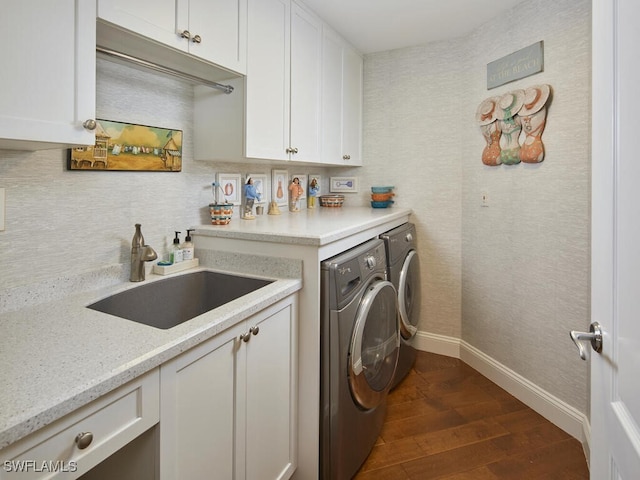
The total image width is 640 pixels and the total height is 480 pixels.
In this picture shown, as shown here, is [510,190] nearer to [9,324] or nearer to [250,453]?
[250,453]

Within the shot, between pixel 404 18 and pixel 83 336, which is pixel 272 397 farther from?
pixel 404 18

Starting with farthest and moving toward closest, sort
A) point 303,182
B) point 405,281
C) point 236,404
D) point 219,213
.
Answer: point 303,182 → point 405,281 → point 219,213 → point 236,404

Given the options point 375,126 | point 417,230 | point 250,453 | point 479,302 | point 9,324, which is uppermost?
point 375,126

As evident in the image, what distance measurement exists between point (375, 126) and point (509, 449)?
7.81ft

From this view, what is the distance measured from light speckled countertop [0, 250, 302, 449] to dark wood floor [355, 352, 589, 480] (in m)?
1.13

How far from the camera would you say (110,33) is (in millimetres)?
1248

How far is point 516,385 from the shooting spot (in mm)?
2354

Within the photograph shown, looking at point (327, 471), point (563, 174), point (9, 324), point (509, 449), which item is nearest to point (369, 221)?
point (563, 174)

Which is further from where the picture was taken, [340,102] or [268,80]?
[340,102]

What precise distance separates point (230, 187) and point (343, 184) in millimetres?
1343

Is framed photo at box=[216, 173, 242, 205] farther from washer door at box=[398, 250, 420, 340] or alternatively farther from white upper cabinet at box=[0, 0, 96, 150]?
washer door at box=[398, 250, 420, 340]

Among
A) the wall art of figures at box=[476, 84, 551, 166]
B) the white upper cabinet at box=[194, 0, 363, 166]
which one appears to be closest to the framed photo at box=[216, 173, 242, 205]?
the white upper cabinet at box=[194, 0, 363, 166]

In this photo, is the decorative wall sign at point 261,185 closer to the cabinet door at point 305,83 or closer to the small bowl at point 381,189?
the cabinet door at point 305,83

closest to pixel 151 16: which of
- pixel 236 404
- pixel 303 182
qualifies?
pixel 236 404
